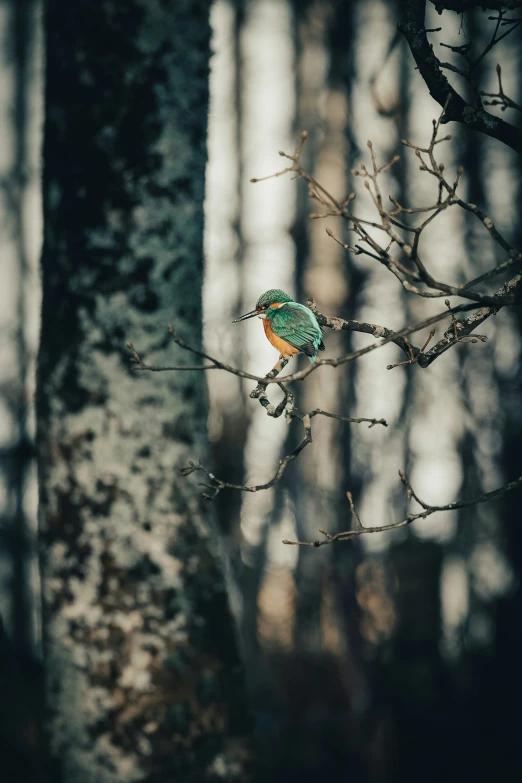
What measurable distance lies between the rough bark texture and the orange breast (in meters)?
0.88

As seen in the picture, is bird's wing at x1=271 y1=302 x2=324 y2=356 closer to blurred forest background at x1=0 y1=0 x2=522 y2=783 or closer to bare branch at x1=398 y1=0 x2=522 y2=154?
bare branch at x1=398 y1=0 x2=522 y2=154

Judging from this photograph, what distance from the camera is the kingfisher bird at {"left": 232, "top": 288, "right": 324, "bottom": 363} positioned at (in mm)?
1303

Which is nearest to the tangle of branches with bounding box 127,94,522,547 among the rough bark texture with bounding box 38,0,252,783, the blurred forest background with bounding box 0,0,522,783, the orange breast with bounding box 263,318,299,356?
the orange breast with bounding box 263,318,299,356

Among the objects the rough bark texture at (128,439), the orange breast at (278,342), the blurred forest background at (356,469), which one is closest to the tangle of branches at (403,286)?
the orange breast at (278,342)

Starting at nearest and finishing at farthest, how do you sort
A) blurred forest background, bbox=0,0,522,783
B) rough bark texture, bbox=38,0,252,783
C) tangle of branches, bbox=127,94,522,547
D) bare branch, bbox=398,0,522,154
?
tangle of branches, bbox=127,94,522,547 < bare branch, bbox=398,0,522,154 < rough bark texture, bbox=38,0,252,783 < blurred forest background, bbox=0,0,522,783

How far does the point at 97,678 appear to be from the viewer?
207 cm

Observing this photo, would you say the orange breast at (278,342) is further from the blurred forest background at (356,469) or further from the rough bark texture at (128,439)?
the blurred forest background at (356,469)

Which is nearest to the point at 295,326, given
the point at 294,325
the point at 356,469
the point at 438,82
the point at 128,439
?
the point at 294,325

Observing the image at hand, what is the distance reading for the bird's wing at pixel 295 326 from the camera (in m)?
1.30

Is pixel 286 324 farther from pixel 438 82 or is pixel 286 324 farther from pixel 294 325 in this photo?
pixel 438 82

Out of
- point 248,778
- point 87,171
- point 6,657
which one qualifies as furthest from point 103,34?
point 248,778

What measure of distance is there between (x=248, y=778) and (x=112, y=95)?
2556mm

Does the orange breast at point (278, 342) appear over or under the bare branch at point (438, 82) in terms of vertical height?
under

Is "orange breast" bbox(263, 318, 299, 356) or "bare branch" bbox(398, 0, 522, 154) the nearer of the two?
"orange breast" bbox(263, 318, 299, 356)
